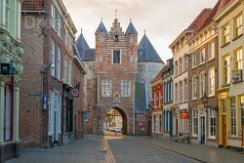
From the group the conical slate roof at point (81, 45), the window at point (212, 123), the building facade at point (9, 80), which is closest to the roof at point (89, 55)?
the conical slate roof at point (81, 45)

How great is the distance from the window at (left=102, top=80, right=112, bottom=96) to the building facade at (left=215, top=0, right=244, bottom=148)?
43.0 metres

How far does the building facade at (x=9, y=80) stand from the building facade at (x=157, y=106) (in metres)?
38.5

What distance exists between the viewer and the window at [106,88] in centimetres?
7581

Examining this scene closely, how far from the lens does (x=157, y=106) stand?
6272 cm

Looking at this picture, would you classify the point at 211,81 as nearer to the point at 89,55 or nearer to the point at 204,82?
the point at 204,82

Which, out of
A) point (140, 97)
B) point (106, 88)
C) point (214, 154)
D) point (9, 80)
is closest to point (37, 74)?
point (9, 80)

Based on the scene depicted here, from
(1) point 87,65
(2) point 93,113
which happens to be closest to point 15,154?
(2) point 93,113

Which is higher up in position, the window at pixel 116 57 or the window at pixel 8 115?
the window at pixel 116 57

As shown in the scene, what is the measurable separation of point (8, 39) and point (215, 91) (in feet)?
61.4

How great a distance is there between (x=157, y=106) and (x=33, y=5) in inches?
1391

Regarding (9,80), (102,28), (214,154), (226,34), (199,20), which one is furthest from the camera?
(102,28)

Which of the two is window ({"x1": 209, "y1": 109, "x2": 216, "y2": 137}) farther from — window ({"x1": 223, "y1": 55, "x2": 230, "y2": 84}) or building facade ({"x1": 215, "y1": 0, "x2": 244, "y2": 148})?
window ({"x1": 223, "y1": 55, "x2": 230, "y2": 84})

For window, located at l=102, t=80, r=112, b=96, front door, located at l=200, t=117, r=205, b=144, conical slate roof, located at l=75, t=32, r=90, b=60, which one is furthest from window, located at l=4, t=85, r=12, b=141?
conical slate roof, located at l=75, t=32, r=90, b=60

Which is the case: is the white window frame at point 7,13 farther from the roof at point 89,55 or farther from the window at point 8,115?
the roof at point 89,55
